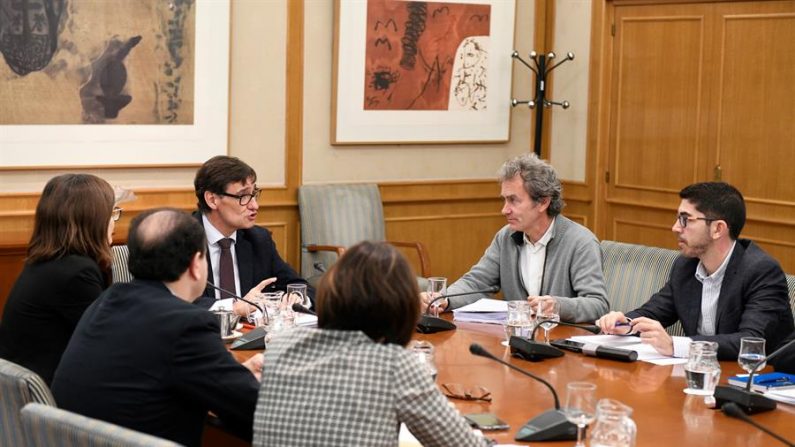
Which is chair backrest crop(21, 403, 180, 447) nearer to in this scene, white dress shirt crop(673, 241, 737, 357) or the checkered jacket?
the checkered jacket

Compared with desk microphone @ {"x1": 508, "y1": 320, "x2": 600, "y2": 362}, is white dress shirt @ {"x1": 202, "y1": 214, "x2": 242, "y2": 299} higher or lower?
higher

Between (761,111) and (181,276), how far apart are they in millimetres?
4575

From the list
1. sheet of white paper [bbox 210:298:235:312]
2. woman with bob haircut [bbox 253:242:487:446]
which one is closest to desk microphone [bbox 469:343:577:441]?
woman with bob haircut [bbox 253:242:487:446]

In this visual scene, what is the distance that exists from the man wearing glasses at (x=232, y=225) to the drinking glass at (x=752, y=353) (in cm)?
191

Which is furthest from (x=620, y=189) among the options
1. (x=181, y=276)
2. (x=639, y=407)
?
(x=181, y=276)

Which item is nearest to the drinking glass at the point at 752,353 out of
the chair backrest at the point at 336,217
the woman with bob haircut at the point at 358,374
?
the woman with bob haircut at the point at 358,374

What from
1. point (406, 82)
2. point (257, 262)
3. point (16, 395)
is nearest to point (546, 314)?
point (257, 262)

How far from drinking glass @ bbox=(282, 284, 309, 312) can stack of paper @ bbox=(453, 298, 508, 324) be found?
0.58m

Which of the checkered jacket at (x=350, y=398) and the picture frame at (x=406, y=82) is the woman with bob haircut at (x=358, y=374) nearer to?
the checkered jacket at (x=350, y=398)

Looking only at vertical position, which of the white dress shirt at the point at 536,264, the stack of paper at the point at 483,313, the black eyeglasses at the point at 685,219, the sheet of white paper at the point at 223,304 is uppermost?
the black eyeglasses at the point at 685,219

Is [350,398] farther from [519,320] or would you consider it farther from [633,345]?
[633,345]

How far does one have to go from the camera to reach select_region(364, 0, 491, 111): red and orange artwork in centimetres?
714

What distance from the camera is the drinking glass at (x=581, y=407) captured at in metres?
2.71

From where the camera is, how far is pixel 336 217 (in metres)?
6.90
